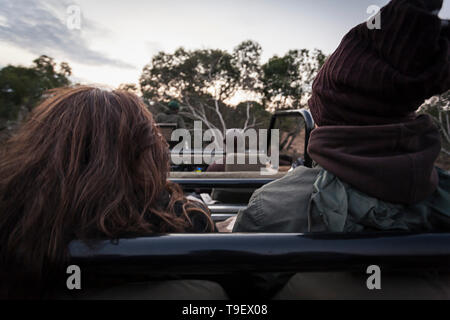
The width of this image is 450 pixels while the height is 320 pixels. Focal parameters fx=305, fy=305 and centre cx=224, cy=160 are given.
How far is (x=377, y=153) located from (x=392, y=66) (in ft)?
0.74

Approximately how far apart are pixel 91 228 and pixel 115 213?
0.06 m

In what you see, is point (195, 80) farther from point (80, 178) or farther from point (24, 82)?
point (80, 178)

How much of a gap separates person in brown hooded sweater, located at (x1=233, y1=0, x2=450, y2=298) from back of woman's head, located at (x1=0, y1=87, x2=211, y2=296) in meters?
0.31

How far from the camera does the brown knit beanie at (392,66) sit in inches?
29.0

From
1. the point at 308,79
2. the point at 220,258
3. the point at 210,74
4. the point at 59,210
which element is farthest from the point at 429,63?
the point at 210,74

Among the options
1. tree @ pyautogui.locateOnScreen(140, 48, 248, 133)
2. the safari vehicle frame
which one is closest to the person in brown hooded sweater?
the safari vehicle frame

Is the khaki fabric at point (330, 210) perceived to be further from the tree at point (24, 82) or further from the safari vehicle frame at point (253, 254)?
the tree at point (24, 82)

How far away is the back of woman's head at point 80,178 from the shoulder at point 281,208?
7.5 inches

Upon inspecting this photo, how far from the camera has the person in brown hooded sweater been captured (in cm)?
74

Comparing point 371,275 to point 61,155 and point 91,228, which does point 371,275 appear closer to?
point 91,228

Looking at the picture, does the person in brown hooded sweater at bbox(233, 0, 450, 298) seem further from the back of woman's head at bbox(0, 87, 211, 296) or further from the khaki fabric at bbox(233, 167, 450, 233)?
the back of woman's head at bbox(0, 87, 211, 296)

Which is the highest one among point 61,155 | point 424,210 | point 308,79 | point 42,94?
point 308,79

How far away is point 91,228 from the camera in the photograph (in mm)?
682

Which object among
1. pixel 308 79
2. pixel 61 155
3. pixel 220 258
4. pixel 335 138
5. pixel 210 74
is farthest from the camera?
pixel 210 74
